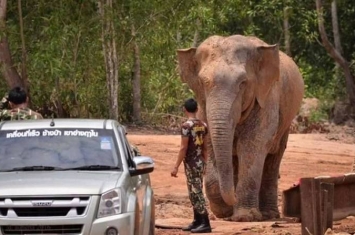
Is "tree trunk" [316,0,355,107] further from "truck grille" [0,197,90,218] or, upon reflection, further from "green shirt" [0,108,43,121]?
"truck grille" [0,197,90,218]

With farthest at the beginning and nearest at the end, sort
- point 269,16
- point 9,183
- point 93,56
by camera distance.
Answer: point 269,16 < point 93,56 < point 9,183

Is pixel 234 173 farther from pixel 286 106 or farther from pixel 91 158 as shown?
pixel 91 158

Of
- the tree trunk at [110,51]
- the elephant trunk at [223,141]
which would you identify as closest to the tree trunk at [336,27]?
the tree trunk at [110,51]

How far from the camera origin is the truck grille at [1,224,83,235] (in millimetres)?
10094

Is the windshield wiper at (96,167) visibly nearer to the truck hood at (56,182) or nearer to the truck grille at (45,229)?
the truck hood at (56,182)

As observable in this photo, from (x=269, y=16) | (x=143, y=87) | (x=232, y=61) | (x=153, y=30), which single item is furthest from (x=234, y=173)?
(x=269, y=16)

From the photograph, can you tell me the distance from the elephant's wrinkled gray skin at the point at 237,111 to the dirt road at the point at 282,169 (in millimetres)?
494

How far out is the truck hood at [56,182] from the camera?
33.3 feet

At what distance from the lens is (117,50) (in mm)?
23953

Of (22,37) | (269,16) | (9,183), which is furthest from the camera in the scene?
(269,16)

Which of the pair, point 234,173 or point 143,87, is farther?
point 143,87

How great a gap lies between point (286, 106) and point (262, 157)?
1781 mm

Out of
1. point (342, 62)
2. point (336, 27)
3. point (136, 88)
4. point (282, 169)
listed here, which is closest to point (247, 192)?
point (282, 169)

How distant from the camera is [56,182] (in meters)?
10.4
